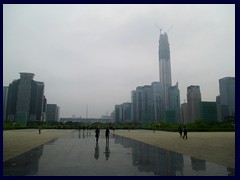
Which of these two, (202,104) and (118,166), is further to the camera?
(202,104)

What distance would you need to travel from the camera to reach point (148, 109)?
496ft

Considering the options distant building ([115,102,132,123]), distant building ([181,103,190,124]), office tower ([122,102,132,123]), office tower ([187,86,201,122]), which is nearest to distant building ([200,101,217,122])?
office tower ([187,86,201,122])

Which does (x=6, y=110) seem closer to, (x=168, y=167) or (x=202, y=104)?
(x=202, y=104)

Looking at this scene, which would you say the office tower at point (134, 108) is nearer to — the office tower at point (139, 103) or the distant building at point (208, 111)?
the office tower at point (139, 103)

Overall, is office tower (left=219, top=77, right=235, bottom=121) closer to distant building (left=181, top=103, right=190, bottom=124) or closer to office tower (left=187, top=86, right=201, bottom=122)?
office tower (left=187, top=86, right=201, bottom=122)

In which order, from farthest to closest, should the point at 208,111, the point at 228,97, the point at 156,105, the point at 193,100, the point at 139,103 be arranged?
the point at 139,103
the point at 156,105
the point at 228,97
the point at 193,100
the point at 208,111

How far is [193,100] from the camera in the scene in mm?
107562

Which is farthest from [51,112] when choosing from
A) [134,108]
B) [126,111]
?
[134,108]

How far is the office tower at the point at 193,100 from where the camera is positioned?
106 meters

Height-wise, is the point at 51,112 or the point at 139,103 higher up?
the point at 139,103

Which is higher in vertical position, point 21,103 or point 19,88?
point 19,88

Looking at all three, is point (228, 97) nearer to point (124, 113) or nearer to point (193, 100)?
point (193, 100)
